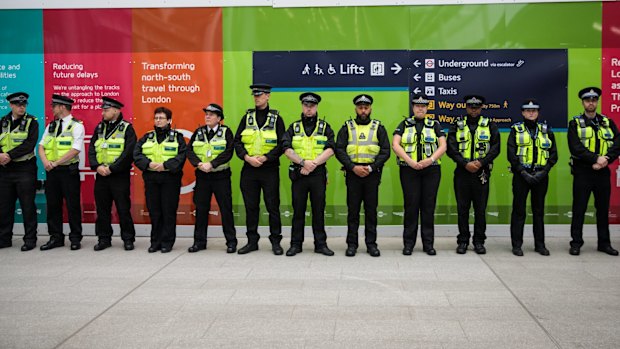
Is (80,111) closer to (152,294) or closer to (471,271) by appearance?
(152,294)

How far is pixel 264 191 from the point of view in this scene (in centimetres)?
824

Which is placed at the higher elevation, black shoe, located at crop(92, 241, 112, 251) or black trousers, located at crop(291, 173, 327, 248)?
black trousers, located at crop(291, 173, 327, 248)

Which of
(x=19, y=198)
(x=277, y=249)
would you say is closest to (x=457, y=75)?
(x=277, y=249)

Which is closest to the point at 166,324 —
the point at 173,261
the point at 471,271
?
the point at 173,261

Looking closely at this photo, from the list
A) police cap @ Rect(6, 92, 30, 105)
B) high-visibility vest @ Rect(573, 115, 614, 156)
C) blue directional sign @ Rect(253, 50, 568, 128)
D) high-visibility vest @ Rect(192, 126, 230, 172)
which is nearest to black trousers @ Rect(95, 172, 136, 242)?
high-visibility vest @ Rect(192, 126, 230, 172)

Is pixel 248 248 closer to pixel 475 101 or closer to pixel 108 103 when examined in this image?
pixel 108 103

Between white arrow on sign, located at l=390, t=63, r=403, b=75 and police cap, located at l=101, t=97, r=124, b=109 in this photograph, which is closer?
police cap, located at l=101, t=97, r=124, b=109

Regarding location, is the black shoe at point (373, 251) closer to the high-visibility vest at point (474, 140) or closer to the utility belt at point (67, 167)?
the high-visibility vest at point (474, 140)

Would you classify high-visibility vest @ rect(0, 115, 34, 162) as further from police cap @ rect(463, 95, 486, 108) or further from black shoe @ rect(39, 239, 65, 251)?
police cap @ rect(463, 95, 486, 108)

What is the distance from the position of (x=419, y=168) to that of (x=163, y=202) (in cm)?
333

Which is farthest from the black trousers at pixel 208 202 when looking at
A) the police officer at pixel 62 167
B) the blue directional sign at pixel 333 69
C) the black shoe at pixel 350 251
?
the blue directional sign at pixel 333 69

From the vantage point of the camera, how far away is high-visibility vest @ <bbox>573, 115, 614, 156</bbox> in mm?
7953

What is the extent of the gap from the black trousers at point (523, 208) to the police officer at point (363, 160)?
1.71 meters

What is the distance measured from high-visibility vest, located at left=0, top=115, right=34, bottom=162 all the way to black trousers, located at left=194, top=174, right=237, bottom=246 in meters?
2.40
